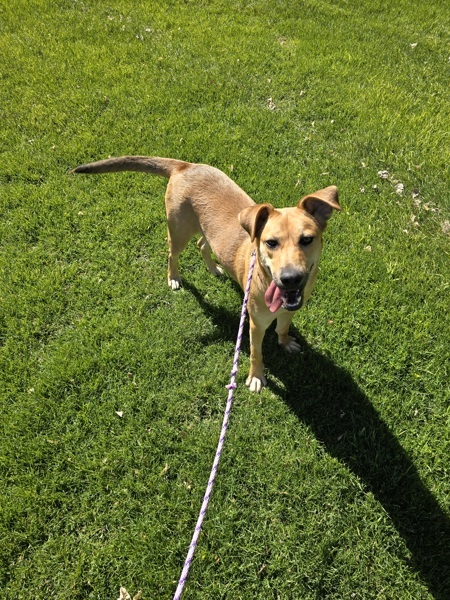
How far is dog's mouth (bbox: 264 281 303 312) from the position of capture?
10.4ft

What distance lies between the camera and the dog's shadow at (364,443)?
3.39 m

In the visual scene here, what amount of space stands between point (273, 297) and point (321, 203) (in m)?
0.92

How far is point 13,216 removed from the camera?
5934mm

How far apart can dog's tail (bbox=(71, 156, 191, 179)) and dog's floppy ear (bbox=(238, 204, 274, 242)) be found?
1551 mm

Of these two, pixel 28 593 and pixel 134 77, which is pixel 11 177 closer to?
pixel 134 77

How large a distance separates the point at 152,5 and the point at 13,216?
6.93m

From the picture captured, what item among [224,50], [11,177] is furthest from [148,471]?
[224,50]

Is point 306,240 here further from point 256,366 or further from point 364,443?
point 364,443

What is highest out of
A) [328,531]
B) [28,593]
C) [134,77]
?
[134,77]

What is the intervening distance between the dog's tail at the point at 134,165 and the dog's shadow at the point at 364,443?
1920mm

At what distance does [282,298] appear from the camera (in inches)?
128

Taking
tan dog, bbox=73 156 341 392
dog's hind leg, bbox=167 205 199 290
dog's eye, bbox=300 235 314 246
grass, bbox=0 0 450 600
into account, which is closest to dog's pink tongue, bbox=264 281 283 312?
tan dog, bbox=73 156 341 392

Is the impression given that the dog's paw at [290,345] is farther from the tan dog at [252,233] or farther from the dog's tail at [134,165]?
the dog's tail at [134,165]

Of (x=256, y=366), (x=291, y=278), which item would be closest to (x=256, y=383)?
(x=256, y=366)
